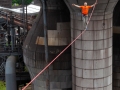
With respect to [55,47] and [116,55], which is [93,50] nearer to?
[55,47]

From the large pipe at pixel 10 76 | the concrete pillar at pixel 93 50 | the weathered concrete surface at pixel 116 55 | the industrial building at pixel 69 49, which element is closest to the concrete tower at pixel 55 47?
the industrial building at pixel 69 49

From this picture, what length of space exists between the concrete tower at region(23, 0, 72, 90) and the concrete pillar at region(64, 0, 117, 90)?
2.42m

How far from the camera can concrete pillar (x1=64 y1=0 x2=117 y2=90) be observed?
1905 centimetres

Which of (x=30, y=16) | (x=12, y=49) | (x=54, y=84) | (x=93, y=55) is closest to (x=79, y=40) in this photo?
(x=93, y=55)

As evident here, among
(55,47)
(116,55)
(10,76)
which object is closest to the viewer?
(55,47)

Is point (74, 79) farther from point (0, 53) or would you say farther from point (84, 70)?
point (0, 53)

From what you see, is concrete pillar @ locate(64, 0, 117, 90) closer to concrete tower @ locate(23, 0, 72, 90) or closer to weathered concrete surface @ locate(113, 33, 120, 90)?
concrete tower @ locate(23, 0, 72, 90)

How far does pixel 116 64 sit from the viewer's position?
78.7 ft

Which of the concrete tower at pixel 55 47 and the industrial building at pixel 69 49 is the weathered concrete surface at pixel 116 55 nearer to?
the industrial building at pixel 69 49

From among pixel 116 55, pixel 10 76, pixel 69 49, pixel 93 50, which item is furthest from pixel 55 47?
→ pixel 10 76

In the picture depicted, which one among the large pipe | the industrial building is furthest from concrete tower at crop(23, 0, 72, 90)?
the large pipe

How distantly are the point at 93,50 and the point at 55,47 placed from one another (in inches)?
176

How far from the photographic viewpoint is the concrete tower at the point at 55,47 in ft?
75.6

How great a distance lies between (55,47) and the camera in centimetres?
2302
